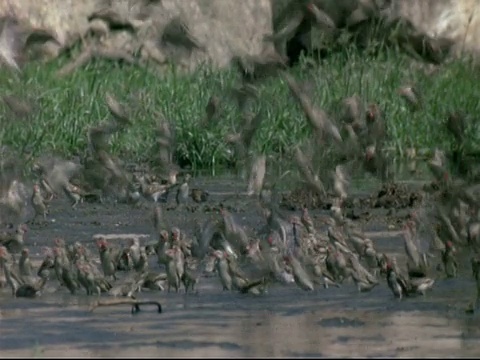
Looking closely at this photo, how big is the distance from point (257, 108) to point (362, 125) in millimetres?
2330

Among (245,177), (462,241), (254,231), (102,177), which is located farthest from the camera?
(245,177)

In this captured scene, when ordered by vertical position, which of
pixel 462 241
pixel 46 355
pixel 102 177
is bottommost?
pixel 102 177

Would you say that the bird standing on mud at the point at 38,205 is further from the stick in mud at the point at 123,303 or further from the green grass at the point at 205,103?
the stick in mud at the point at 123,303

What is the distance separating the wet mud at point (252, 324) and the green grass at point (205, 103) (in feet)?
15.5

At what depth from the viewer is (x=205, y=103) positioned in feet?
45.6

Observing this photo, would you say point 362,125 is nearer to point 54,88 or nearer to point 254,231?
point 254,231

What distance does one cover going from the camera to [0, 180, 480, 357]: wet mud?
6145 millimetres

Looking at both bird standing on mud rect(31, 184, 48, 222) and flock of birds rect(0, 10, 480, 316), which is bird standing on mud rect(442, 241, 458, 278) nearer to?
flock of birds rect(0, 10, 480, 316)

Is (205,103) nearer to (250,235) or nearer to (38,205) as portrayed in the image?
(38,205)

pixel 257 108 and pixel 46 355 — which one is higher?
pixel 46 355

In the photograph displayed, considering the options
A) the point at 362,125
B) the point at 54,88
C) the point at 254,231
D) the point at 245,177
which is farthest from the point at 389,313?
the point at 54,88

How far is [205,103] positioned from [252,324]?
725 centimetres

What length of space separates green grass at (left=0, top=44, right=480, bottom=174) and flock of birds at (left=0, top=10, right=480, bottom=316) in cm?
69

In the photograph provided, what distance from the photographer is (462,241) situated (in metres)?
8.36
